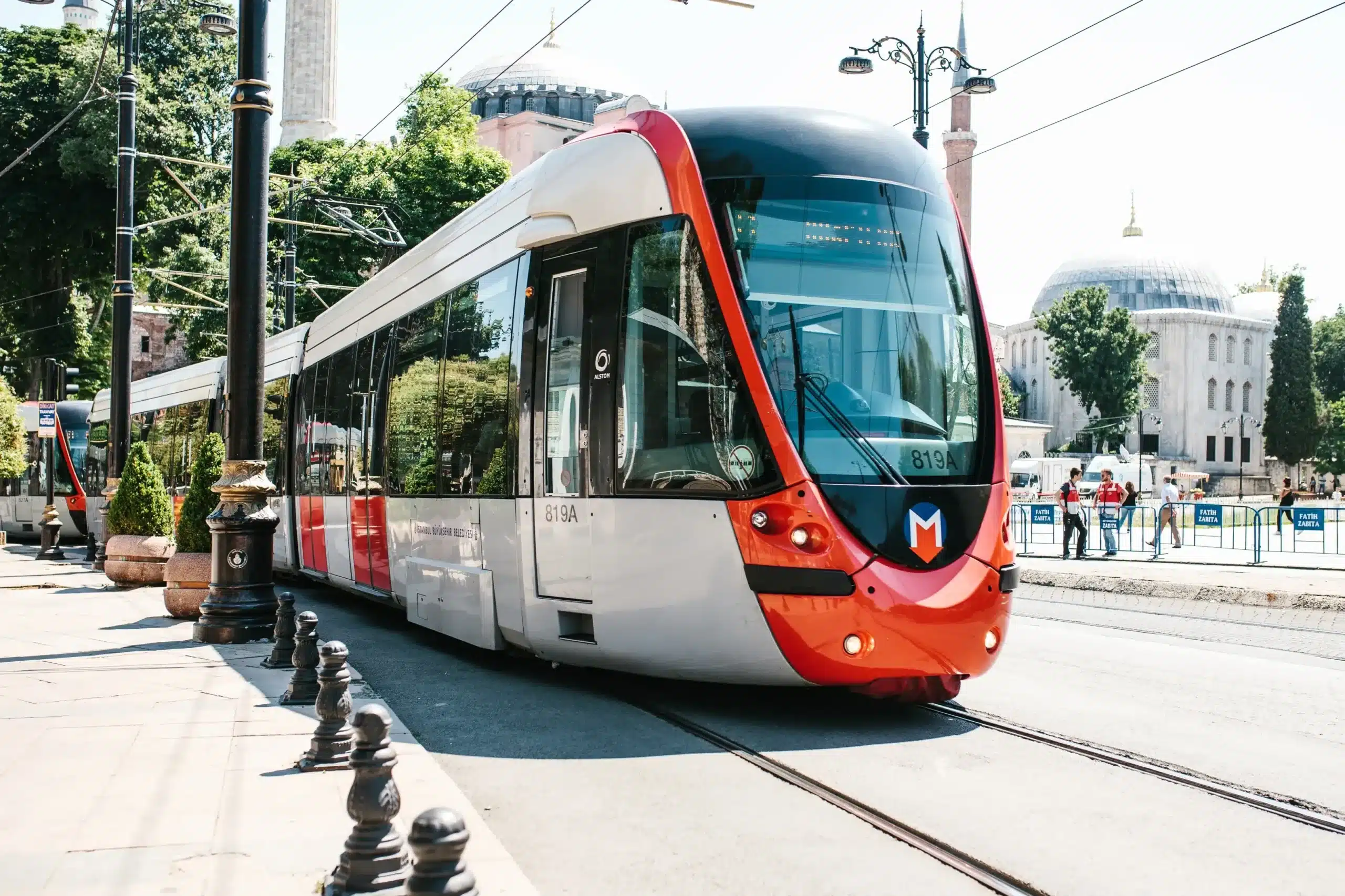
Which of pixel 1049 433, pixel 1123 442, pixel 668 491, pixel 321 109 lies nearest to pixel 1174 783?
pixel 668 491

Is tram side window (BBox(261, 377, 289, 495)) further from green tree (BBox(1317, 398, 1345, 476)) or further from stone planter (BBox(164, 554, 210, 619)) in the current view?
green tree (BBox(1317, 398, 1345, 476))

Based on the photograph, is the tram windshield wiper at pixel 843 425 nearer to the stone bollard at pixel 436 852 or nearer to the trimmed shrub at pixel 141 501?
the stone bollard at pixel 436 852

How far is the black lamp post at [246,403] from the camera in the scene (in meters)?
10.9

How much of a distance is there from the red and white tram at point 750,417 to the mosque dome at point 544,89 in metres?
88.4

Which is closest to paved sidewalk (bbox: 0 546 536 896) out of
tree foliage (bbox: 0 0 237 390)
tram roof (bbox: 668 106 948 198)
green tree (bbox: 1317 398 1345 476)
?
tram roof (bbox: 668 106 948 198)

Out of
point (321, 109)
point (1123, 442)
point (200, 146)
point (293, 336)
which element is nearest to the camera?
point (293, 336)

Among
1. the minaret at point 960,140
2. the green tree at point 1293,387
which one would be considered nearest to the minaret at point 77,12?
the minaret at point 960,140

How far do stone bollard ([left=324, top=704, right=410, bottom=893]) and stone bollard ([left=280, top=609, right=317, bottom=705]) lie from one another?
11.7 feet

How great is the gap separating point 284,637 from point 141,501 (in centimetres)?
696

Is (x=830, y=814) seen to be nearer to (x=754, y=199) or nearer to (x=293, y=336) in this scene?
(x=754, y=199)

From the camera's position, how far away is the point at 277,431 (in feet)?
56.3

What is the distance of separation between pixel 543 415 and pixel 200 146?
42.7 metres

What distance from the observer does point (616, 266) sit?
7953 mm

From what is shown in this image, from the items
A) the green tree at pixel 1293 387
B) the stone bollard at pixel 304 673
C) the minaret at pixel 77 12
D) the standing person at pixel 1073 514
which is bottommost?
the stone bollard at pixel 304 673
